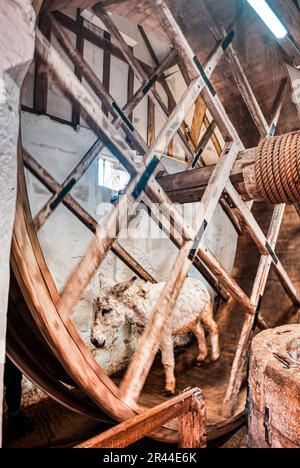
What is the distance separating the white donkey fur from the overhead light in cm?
271

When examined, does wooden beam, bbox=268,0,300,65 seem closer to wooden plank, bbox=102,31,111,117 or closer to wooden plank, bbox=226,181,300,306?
wooden plank, bbox=226,181,300,306

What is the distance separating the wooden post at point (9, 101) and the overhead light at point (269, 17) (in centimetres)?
225

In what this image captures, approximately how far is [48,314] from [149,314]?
216cm

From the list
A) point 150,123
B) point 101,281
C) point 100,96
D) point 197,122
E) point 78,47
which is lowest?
point 101,281

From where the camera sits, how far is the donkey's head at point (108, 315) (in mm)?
3125

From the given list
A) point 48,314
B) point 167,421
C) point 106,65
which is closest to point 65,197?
point 48,314

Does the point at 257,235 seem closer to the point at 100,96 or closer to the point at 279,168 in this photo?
the point at 279,168

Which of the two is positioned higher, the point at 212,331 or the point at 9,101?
the point at 9,101

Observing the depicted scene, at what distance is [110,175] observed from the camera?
422cm

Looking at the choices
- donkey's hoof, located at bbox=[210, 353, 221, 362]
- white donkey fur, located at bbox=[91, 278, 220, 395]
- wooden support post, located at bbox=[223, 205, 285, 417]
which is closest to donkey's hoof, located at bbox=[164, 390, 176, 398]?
white donkey fur, located at bbox=[91, 278, 220, 395]

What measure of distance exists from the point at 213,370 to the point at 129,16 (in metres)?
3.88

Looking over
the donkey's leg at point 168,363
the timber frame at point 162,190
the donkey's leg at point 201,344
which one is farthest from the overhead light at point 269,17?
the donkey's leg at point 201,344
